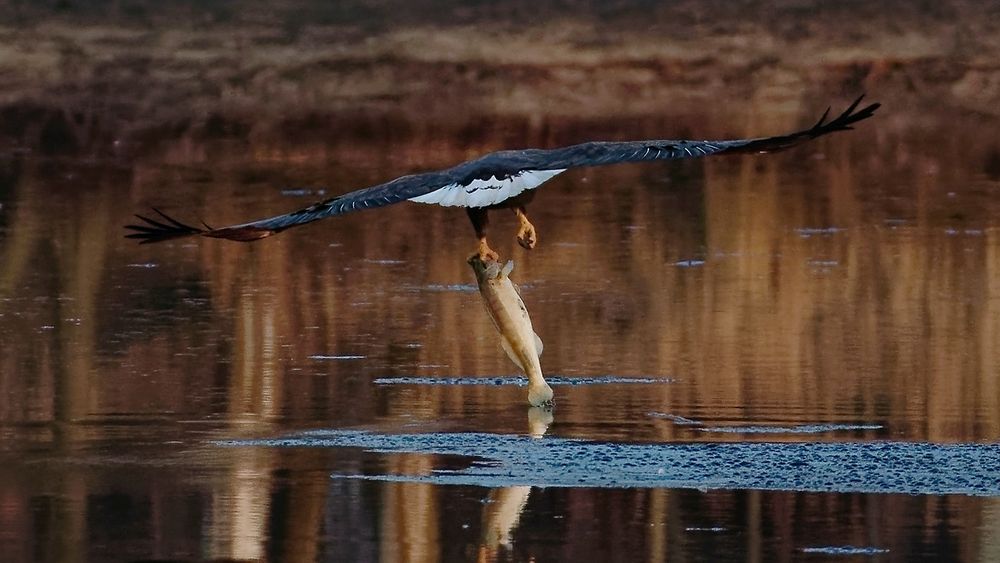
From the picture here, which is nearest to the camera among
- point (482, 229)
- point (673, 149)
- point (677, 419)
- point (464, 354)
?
point (673, 149)

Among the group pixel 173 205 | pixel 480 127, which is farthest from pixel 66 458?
pixel 480 127

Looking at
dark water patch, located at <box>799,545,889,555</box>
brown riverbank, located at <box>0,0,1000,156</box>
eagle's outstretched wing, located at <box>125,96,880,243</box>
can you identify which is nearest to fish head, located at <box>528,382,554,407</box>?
eagle's outstretched wing, located at <box>125,96,880,243</box>

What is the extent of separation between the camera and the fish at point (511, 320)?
37.4ft

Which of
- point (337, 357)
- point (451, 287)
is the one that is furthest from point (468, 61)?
point (337, 357)

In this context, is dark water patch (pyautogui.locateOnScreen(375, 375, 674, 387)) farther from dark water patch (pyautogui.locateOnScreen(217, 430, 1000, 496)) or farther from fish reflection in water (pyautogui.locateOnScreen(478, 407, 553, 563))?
fish reflection in water (pyautogui.locateOnScreen(478, 407, 553, 563))

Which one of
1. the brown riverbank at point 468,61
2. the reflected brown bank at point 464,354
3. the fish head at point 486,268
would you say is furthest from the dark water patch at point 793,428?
the brown riverbank at point 468,61

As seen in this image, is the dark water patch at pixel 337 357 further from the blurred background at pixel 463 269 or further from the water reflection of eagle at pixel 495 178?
the water reflection of eagle at pixel 495 178

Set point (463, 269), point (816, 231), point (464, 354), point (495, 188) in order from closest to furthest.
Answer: point (495, 188) → point (464, 354) → point (463, 269) → point (816, 231)

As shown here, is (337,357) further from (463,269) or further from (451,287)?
(463,269)

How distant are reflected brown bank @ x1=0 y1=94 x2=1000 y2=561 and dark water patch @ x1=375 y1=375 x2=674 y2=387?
175 millimetres

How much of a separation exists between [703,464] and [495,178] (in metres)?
1.60

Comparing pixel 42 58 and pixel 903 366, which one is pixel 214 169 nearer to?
pixel 42 58

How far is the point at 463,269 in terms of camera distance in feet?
58.9

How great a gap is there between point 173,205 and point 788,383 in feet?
38.7
